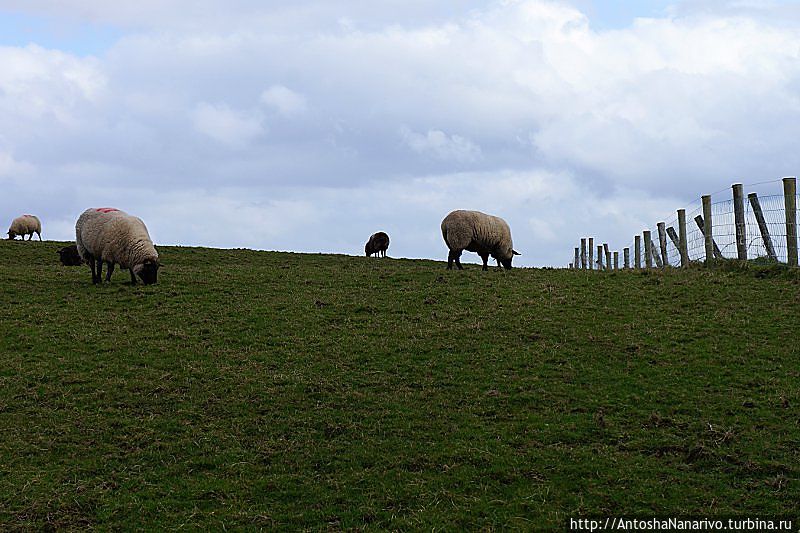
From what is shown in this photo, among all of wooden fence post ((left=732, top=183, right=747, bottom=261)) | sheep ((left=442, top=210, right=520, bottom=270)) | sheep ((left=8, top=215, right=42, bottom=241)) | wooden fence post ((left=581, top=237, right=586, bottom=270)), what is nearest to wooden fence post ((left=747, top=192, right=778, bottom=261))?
wooden fence post ((left=732, top=183, right=747, bottom=261))

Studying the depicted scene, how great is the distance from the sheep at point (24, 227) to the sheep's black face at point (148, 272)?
21.8m

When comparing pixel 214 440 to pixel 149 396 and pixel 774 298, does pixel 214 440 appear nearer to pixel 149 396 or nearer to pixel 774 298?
pixel 149 396

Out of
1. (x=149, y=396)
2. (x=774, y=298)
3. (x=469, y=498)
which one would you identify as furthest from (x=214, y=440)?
(x=774, y=298)

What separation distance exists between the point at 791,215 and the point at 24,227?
3368 cm

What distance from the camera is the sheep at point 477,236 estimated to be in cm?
2406

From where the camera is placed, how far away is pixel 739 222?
2058 centimetres

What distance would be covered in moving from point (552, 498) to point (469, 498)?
33.4 inches

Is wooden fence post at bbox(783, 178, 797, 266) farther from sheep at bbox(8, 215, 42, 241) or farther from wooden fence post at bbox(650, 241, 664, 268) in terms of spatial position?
sheep at bbox(8, 215, 42, 241)

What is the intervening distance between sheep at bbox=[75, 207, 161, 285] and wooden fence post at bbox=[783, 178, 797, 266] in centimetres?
1508

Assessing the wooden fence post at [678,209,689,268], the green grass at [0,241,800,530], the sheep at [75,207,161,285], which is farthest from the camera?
the wooden fence post at [678,209,689,268]

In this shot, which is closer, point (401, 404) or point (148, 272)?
point (401, 404)

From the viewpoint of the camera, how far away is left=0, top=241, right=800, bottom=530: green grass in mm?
8594

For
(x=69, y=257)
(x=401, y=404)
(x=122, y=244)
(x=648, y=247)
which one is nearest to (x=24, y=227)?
(x=69, y=257)

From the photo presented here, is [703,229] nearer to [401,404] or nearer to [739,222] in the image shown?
[739,222]
